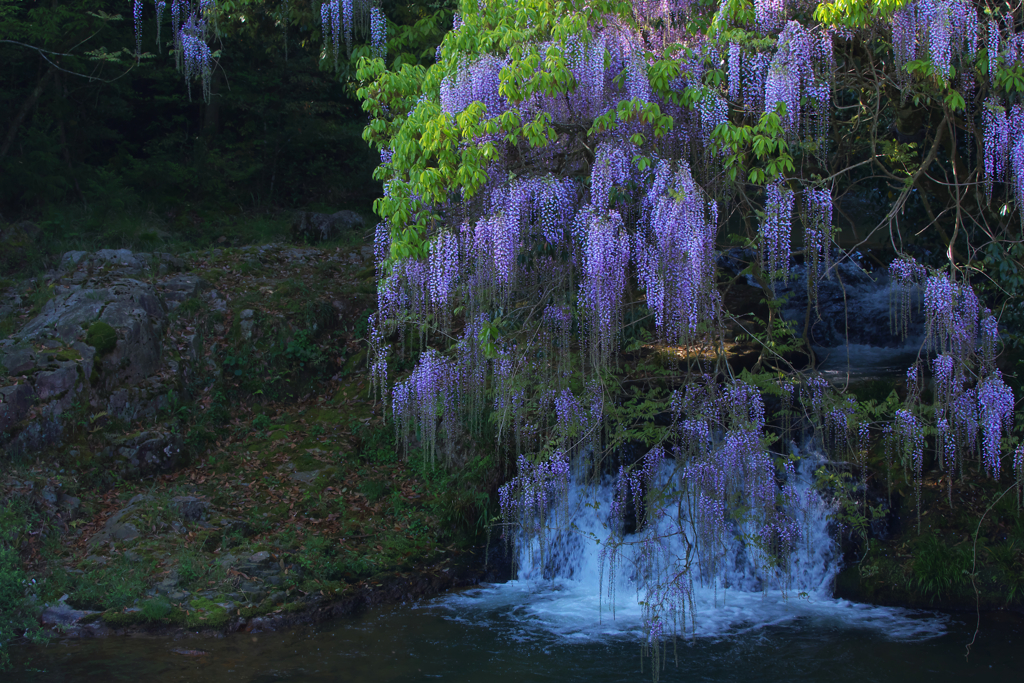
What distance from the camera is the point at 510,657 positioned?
590 cm

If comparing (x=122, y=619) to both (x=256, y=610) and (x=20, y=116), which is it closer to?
(x=256, y=610)

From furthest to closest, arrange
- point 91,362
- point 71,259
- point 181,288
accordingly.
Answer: point 181,288 < point 71,259 < point 91,362

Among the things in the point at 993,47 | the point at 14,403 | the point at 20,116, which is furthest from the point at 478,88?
the point at 20,116

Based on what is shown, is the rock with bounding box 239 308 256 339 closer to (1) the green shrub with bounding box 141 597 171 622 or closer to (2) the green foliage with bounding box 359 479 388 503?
(2) the green foliage with bounding box 359 479 388 503

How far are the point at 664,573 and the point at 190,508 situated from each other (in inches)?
169

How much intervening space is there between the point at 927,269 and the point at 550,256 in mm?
2600

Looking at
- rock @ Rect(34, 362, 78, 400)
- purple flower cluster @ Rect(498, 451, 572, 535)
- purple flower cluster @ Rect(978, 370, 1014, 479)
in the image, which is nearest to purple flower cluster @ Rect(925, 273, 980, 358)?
purple flower cluster @ Rect(978, 370, 1014, 479)

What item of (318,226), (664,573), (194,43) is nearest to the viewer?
(664,573)

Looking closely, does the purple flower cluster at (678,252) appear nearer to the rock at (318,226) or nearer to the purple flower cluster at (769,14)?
the purple flower cluster at (769,14)

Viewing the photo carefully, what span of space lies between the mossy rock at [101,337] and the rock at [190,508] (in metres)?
1.88

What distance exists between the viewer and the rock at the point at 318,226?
12445 millimetres

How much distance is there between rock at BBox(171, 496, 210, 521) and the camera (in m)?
7.25

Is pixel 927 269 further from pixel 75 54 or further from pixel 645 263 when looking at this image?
pixel 75 54

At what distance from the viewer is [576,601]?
707cm
